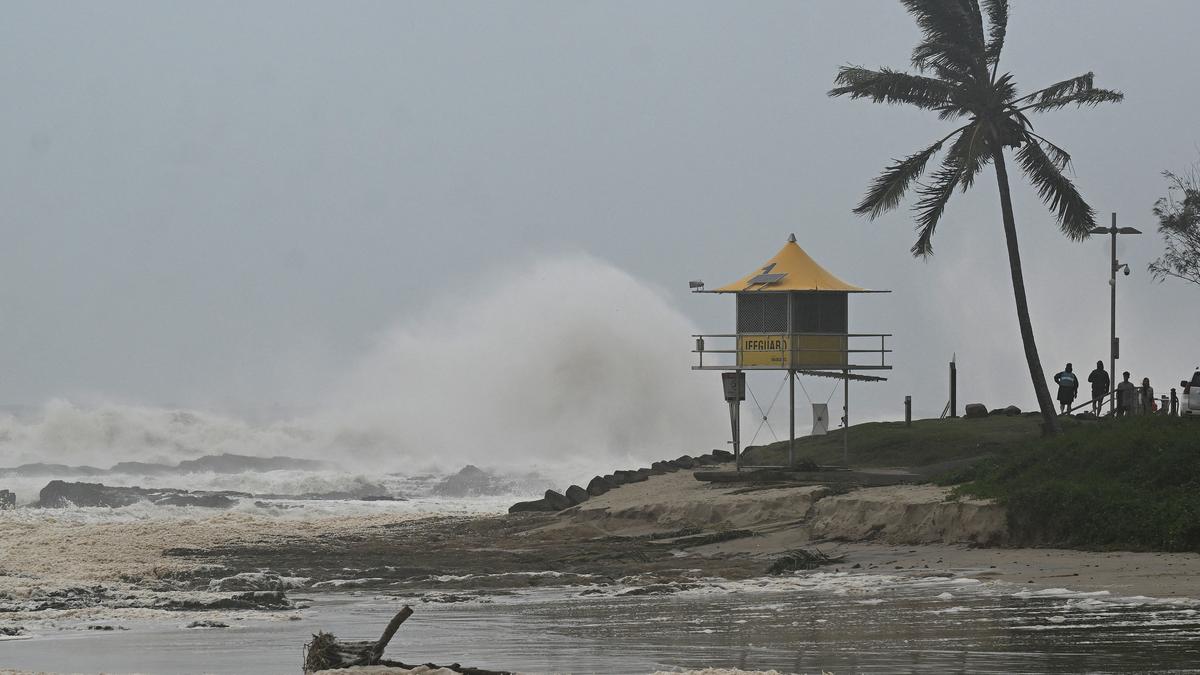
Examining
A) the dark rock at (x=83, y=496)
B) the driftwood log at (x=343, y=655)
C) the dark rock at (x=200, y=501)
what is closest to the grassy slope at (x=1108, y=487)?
the driftwood log at (x=343, y=655)

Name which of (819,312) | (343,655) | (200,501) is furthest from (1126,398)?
(343,655)

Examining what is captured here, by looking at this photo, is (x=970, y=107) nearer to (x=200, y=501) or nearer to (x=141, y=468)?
(x=200, y=501)

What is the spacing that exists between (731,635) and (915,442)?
2187cm

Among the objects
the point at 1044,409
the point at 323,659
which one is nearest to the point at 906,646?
the point at 323,659

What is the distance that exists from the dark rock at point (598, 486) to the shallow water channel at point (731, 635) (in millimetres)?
15252

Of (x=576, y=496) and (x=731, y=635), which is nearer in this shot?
(x=731, y=635)

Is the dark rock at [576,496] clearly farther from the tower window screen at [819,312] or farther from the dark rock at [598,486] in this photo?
the tower window screen at [819,312]

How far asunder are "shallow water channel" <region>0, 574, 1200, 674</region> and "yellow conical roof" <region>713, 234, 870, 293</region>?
14.3 m

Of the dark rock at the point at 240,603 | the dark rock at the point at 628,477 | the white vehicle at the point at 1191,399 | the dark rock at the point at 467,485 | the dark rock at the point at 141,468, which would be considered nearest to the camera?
the dark rock at the point at 240,603

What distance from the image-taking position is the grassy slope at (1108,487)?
17.5 metres

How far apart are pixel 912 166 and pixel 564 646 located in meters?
20.0

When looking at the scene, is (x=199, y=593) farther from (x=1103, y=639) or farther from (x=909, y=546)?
(x=1103, y=639)

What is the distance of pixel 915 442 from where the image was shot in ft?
109

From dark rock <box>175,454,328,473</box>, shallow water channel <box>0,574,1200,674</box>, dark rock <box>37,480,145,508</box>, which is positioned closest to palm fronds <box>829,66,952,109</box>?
shallow water channel <box>0,574,1200,674</box>
